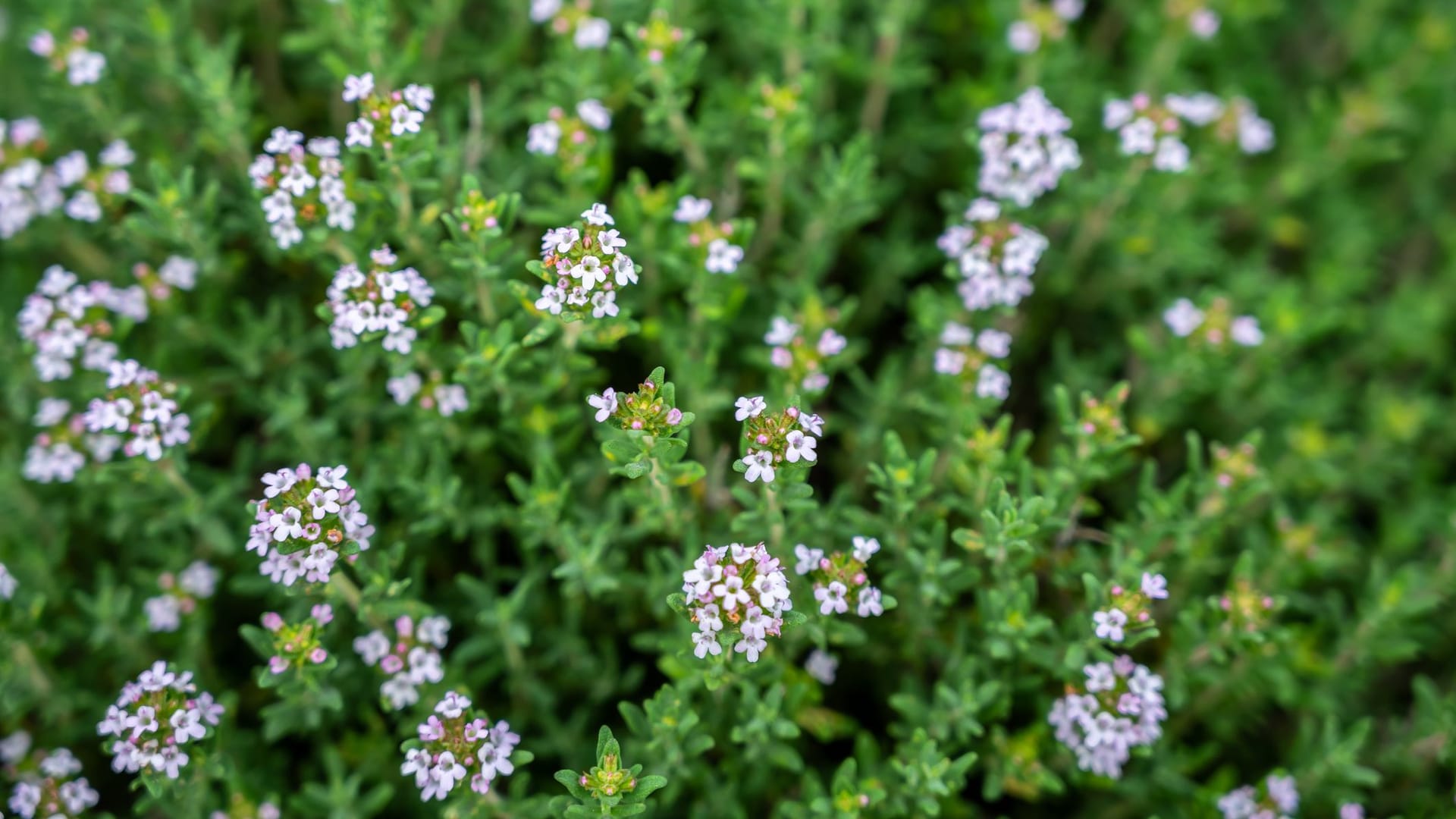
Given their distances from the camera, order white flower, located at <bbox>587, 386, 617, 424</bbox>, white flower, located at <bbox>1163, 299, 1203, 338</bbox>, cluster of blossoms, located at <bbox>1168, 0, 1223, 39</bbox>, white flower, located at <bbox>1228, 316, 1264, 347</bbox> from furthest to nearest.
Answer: cluster of blossoms, located at <bbox>1168, 0, 1223, 39</bbox>
white flower, located at <bbox>1163, 299, 1203, 338</bbox>
white flower, located at <bbox>1228, 316, 1264, 347</bbox>
white flower, located at <bbox>587, 386, 617, 424</bbox>

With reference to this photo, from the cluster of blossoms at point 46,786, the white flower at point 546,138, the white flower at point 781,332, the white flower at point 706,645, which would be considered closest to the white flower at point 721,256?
the white flower at point 781,332

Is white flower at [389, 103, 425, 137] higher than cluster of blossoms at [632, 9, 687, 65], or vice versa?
cluster of blossoms at [632, 9, 687, 65]

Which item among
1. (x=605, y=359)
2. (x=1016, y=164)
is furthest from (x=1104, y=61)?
(x=605, y=359)

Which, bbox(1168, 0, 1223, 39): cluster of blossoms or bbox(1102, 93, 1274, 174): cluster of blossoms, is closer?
bbox(1102, 93, 1274, 174): cluster of blossoms

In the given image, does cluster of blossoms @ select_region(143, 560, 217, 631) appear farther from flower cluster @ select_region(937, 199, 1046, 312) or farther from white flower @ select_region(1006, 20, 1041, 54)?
white flower @ select_region(1006, 20, 1041, 54)

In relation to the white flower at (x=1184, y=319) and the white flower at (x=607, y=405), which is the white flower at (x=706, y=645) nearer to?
the white flower at (x=607, y=405)

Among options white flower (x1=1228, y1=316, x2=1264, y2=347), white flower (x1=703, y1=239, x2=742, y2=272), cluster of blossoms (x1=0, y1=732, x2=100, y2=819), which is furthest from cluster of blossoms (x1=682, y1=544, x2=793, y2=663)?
white flower (x1=1228, y1=316, x2=1264, y2=347)

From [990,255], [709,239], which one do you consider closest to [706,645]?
[709,239]

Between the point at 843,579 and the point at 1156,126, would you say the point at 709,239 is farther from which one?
the point at 1156,126
